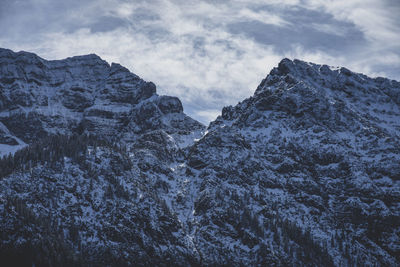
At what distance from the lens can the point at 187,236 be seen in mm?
199000

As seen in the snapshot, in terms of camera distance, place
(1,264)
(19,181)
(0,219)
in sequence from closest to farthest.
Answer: (1,264) → (0,219) → (19,181)

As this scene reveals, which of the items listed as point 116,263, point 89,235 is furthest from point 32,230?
point 116,263

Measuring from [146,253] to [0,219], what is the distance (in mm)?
59514

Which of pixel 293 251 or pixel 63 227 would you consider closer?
pixel 63 227

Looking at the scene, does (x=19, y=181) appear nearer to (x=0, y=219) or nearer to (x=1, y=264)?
(x=0, y=219)

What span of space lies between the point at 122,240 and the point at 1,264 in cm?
4800

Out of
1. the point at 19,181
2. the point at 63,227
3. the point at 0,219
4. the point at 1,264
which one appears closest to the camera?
the point at 1,264

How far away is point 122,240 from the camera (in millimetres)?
184625

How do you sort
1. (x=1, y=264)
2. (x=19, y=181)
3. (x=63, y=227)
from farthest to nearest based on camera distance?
(x=19, y=181) < (x=63, y=227) < (x=1, y=264)

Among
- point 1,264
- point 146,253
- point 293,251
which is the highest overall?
point 293,251

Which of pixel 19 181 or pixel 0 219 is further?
pixel 19 181

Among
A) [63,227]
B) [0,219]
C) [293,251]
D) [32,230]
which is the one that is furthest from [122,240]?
[293,251]

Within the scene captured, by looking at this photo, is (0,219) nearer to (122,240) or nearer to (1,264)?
(1,264)

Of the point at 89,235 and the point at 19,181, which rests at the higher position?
the point at 19,181
